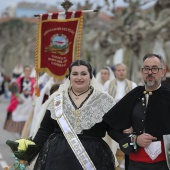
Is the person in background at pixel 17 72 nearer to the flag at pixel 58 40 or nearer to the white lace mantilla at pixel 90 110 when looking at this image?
the flag at pixel 58 40

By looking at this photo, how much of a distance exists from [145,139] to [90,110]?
664 millimetres

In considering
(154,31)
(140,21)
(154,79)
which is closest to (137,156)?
(154,79)

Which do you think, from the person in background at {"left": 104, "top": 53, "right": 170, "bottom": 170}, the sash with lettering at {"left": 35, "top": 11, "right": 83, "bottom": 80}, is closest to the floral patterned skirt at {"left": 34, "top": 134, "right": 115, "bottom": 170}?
the person in background at {"left": 104, "top": 53, "right": 170, "bottom": 170}

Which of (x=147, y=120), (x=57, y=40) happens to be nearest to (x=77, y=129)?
(x=147, y=120)

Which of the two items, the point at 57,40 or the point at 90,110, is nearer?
the point at 90,110

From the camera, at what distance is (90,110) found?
4668 millimetres

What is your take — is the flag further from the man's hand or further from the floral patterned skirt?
the man's hand

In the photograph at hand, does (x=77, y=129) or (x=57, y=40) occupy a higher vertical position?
(x=57, y=40)

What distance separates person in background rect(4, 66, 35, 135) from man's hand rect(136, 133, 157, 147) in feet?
24.6

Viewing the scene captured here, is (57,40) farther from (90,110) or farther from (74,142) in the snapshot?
(74,142)

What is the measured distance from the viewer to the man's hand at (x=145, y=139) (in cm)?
416

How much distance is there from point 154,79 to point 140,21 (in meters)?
20.2

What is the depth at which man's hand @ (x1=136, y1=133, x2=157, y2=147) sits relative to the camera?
4164 mm

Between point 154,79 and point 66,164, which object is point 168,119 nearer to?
point 154,79
